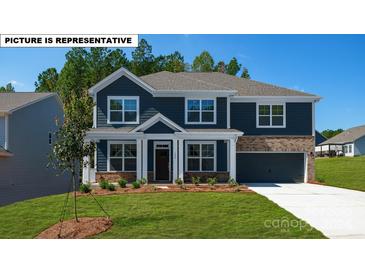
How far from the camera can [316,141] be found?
60.1 feet

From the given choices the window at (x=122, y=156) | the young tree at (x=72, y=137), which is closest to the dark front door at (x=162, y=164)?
the window at (x=122, y=156)

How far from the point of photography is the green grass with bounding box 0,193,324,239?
7.49 meters

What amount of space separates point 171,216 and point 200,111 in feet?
30.2

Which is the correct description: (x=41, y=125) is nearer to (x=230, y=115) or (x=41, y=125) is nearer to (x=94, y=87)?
(x=94, y=87)

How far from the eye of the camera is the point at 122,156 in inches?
661

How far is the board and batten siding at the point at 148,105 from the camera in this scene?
1655 cm

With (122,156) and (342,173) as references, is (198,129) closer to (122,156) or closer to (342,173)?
(122,156)

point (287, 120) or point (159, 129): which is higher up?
point (287, 120)

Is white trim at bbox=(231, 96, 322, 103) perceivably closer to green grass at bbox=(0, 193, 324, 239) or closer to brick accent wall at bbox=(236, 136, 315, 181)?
brick accent wall at bbox=(236, 136, 315, 181)

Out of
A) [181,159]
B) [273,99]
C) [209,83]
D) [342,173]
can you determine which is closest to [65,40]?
[181,159]
